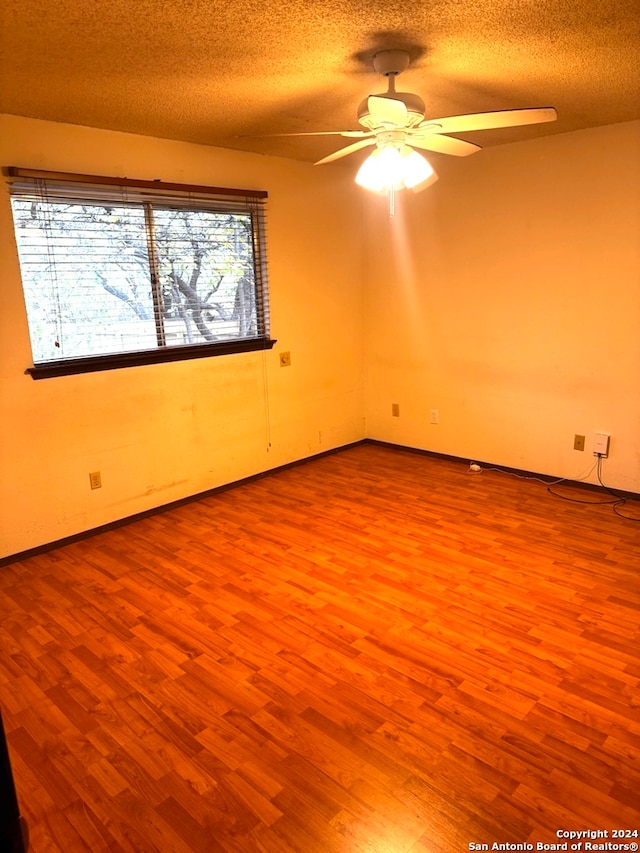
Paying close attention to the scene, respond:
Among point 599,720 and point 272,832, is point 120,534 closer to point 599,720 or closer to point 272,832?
point 272,832

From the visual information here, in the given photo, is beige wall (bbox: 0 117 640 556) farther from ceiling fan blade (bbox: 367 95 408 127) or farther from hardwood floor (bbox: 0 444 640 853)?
ceiling fan blade (bbox: 367 95 408 127)

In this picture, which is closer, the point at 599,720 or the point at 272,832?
the point at 272,832

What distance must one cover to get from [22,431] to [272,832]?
2.38 m

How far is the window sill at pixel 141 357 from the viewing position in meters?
3.11

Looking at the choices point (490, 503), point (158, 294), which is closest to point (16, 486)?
point (158, 294)

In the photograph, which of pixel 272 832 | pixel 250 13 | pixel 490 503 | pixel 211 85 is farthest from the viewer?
pixel 490 503

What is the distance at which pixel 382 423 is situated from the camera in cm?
507

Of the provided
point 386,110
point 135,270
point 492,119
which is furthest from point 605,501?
point 135,270

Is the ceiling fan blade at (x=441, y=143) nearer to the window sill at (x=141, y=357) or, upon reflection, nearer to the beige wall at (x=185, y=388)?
the beige wall at (x=185, y=388)

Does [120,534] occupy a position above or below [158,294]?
below

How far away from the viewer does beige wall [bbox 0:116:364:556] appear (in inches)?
119

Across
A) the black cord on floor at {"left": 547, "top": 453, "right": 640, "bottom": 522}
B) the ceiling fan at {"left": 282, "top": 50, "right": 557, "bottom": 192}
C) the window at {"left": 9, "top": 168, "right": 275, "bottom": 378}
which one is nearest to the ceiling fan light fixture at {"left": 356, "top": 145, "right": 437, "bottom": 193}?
the ceiling fan at {"left": 282, "top": 50, "right": 557, "bottom": 192}

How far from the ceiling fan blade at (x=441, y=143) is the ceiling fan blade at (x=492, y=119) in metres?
0.07

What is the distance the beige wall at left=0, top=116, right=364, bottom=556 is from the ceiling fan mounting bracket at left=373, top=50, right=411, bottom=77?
1696 millimetres
